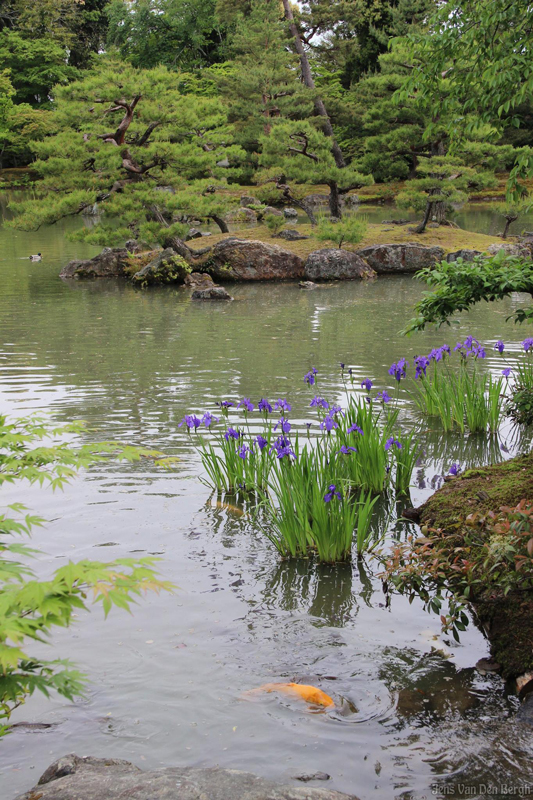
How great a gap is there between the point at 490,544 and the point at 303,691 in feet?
3.21

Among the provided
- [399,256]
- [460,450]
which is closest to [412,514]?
[460,450]

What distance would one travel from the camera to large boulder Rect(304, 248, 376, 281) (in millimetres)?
14626

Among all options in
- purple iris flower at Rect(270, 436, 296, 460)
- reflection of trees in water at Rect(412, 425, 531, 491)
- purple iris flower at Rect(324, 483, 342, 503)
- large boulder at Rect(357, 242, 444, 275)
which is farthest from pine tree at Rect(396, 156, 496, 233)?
purple iris flower at Rect(324, 483, 342, 503)

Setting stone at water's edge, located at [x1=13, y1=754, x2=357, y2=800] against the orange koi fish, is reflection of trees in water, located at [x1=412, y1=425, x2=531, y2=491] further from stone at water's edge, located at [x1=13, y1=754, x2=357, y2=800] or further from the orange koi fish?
stone at water's edge, located at [x1=13, y1=754, x2=357, y2=800]

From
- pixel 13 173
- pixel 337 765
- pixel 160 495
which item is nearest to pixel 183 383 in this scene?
pixel 160 495

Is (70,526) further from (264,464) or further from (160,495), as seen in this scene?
(264,464)

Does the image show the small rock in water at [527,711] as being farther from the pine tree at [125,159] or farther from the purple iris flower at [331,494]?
the pine tree at [125,159]

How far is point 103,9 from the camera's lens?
41.6 metres

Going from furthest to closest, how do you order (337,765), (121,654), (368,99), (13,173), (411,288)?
(13,173)
(368,99)
(411,288)
(121,654)
(337,765)

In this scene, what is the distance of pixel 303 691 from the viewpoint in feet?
8.66

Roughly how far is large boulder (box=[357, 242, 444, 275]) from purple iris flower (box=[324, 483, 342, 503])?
12.3 metres

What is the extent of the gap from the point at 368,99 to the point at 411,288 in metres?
9.21

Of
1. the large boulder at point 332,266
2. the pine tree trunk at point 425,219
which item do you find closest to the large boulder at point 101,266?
the large boulder at point 332,266

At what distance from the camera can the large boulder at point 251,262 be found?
14805 mm
